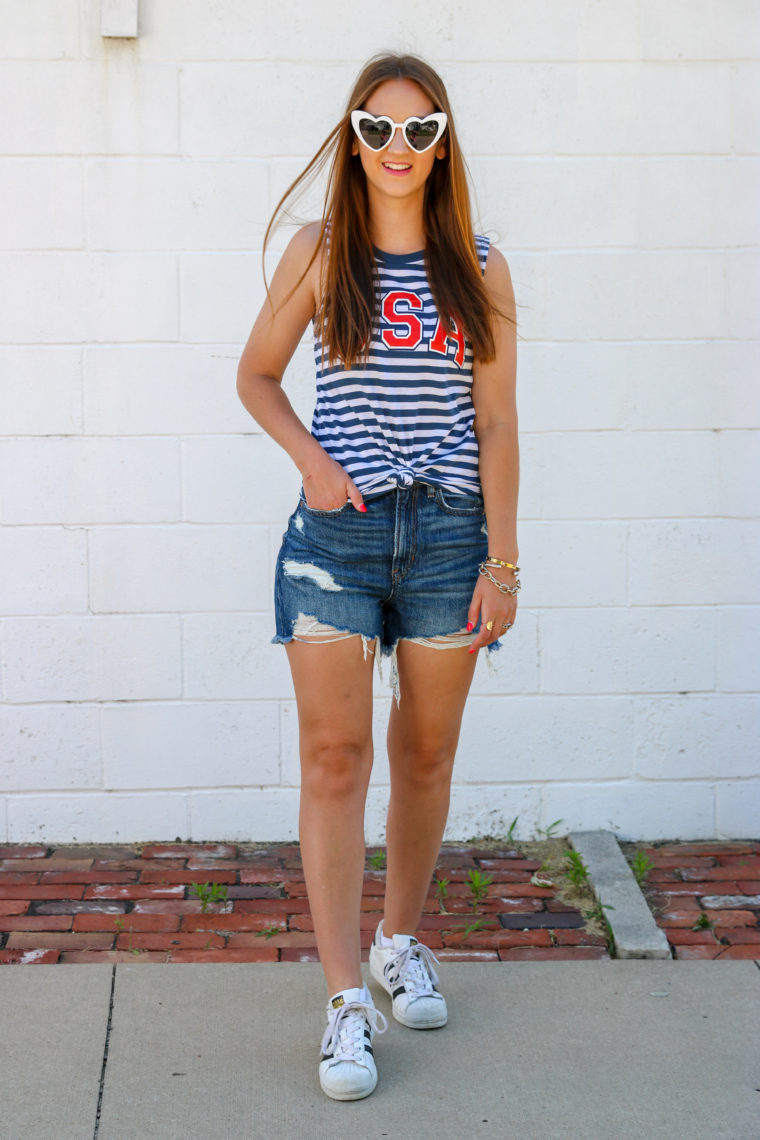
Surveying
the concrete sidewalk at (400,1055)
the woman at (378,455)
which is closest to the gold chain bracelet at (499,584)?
the woman at (378,455)

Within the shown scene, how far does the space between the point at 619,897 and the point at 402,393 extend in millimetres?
1725

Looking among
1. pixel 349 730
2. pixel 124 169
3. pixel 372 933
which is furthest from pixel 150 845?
pixel 124 169

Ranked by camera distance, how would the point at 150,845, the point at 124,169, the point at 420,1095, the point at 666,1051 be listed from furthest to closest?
the point at 150,845 < the point at 124,169 < the point at 666,1051 < the point at 420,1095

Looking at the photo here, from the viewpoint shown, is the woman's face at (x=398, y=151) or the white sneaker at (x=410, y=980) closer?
the woman's face at (x=398, y=151)

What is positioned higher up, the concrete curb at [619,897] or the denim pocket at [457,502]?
the denim pocket at [457,502]

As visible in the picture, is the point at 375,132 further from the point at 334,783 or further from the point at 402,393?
the point at 334,783

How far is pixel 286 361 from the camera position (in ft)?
8.61

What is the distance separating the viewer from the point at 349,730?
8.22 ft

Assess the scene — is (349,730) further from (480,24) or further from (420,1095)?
(480,24)

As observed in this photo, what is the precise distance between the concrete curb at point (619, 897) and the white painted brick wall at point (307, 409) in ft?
0.42

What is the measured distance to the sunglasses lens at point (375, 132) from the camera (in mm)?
2402

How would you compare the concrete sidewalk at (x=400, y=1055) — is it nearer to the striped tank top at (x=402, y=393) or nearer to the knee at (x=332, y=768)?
the knee at (x=332, y=768)

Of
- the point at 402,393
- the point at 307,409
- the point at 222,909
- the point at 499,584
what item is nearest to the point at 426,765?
the point at 499,584

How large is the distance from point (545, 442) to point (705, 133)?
1.04m
